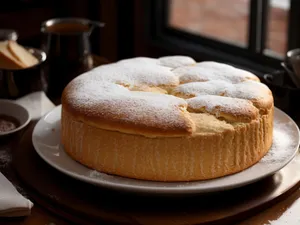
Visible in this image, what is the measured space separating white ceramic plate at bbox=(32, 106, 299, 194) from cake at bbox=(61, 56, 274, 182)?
1 centimetres

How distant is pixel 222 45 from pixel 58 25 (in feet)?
2.67

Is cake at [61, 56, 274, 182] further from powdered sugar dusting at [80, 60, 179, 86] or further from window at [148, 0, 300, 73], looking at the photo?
window at [148, 0, 300, 73]

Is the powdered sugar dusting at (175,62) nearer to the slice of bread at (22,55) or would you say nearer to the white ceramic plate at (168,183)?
the white ceramic plate at (168,183)

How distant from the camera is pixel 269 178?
1.01m

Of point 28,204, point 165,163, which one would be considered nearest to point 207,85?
point 165,163

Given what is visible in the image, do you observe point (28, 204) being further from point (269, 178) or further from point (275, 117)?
point (275, 117)

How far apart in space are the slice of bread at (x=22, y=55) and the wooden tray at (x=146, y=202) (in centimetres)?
37

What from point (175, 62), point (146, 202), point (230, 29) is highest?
point (175, 62)

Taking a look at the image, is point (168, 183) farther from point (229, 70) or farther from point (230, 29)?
point (230, 29)

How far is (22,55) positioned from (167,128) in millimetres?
554

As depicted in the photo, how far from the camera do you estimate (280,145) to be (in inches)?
41.5

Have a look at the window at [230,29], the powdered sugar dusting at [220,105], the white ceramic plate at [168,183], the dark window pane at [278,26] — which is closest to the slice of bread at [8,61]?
the white ceramic plate at [168,183]

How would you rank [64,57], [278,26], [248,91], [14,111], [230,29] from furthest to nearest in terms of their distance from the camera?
[230,29] < [278,26] < [64,57] < [14,111] < [248,91]

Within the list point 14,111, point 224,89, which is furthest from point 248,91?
point 14,111
